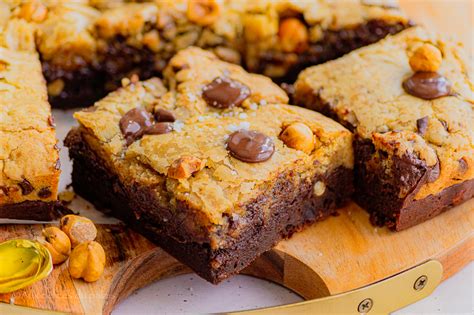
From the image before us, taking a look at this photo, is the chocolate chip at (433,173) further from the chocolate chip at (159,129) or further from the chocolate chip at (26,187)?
the chocolate chip at (26,187)

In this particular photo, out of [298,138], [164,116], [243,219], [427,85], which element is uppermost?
[427,85]

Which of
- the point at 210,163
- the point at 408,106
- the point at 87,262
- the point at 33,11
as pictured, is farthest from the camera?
the point at 33,11

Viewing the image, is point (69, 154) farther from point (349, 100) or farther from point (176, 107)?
point (349, 100)

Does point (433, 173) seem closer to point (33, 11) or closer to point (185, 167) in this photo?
point (185, 167)

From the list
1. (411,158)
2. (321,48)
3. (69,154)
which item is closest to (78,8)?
(69,154)

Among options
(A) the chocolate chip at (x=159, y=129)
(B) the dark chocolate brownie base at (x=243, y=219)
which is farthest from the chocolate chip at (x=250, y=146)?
(A) the chocolate chip at (x=159, y=129)

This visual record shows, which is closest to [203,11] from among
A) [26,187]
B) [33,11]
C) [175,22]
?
[175,22]
